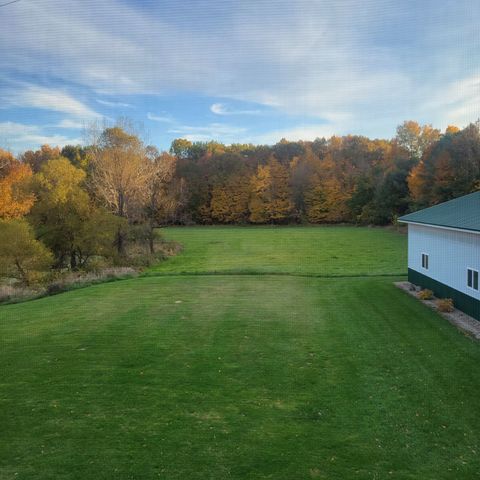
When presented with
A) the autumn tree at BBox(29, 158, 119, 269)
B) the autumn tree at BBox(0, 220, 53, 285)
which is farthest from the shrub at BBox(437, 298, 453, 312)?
the autumn tree at BBox(29, 158, 119, 269)

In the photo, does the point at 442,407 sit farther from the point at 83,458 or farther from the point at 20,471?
the point at 20,471

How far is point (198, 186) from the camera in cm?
5991

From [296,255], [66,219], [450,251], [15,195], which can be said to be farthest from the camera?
[296,255]

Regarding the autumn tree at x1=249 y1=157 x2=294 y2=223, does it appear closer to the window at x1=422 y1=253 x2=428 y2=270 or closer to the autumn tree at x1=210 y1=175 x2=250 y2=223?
the autumn tree at x1=210 y1=175 x2=250 y2=223

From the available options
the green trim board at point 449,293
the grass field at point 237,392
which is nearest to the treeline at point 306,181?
the green trim board at point 449,293

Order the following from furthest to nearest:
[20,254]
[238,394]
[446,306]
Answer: [20,254], [446,306], [238,394]

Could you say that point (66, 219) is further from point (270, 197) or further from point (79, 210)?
point (270, 197)

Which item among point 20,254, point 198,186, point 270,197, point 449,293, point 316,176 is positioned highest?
point 316,176

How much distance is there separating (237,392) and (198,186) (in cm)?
5397

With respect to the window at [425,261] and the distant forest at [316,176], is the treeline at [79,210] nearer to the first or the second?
the distant forest at [316,176]

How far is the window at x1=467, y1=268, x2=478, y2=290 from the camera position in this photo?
456 inches

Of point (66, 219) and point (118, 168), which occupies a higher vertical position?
point (118, 168)

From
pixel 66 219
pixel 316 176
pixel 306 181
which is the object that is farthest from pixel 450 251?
pixel 316 176

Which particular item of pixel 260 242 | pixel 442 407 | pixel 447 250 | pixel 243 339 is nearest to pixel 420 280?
pixel 447 250
